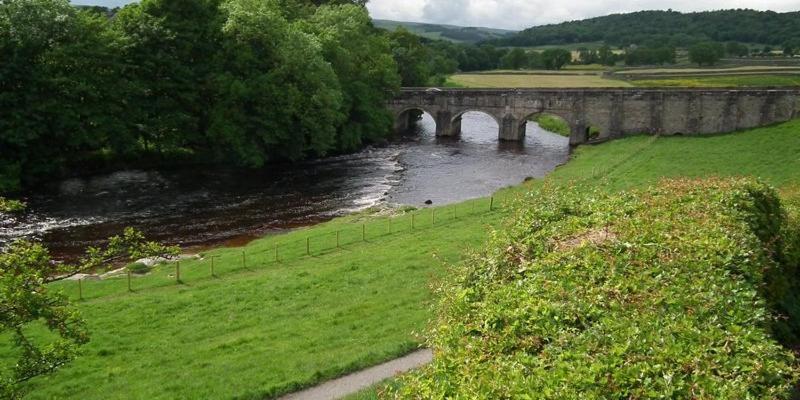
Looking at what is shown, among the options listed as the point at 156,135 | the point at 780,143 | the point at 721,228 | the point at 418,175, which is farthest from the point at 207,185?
the point at 780,143

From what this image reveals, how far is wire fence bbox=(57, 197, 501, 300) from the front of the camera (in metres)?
28.3

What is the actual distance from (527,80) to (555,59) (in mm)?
31090

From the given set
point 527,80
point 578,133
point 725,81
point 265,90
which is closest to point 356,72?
point 265,90

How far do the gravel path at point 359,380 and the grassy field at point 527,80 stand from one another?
100019 millimetres

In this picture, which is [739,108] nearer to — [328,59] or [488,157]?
[488,157]

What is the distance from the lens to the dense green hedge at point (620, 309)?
30.0 ft

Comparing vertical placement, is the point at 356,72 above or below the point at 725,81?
above

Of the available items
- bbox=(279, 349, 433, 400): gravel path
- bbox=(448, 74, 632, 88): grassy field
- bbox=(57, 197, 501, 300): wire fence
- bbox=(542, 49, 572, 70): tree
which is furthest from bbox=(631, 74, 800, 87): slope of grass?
Answer: bbox=(279, 349, 433, 400): gravel path

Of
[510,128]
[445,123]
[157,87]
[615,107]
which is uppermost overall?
[157,87]

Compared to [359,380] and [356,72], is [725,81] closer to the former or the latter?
[356,72]

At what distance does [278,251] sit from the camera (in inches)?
1312

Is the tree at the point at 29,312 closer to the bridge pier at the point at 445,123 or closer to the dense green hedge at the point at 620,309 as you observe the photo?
the dense green hedge at the point at 620,309

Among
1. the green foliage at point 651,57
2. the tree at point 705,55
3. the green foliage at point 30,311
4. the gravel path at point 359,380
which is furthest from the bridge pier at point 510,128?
the green foliage at point 651,57

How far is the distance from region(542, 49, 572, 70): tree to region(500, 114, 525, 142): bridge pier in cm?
8151
